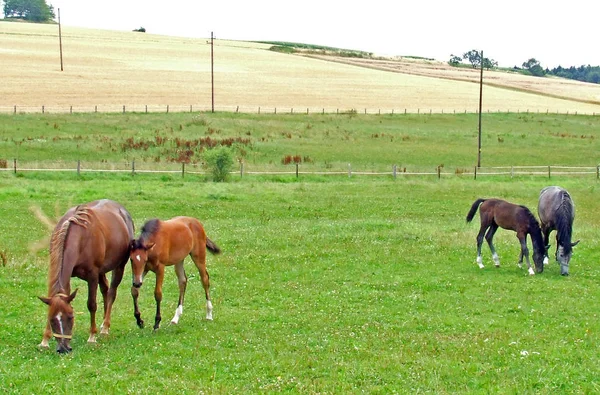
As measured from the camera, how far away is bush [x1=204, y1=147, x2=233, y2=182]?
132 ft

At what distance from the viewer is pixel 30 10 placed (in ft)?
579

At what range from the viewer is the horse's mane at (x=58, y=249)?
11.3m

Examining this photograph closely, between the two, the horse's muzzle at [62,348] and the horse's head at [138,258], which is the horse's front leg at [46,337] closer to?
the horse's muzzle at [62,348]

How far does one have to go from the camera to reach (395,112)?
79.9 meters

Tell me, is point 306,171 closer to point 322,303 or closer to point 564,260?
point 564,260

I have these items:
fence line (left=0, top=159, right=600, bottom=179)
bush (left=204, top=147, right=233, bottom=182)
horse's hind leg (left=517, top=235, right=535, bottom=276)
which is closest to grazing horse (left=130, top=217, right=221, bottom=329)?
horse's hind leg (left=517, top=235, right=535, bottom=276)

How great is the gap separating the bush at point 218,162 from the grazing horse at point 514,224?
71.2ft

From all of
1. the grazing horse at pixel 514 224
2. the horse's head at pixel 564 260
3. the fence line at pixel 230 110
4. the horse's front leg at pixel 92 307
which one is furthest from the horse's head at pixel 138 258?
the fence line at pixel 230 110

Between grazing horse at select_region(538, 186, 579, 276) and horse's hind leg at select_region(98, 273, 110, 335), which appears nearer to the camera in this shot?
horse's hind leg at select_region(98, 273, 110, 335)

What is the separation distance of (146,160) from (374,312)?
37091mm

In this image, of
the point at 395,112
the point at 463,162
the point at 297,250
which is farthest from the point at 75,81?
the point at 297,250

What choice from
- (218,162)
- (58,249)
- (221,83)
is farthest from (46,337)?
(221,83)

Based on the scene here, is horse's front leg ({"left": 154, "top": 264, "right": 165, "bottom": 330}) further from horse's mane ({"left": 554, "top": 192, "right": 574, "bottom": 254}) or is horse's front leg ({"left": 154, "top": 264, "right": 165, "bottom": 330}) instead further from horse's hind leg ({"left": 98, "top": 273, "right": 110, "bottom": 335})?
horse's mane ({"left": 554, "top": 192, "right": 574, "bottom": 254})

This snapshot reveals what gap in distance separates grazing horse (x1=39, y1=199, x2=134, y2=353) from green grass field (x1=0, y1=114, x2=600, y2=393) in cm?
50
